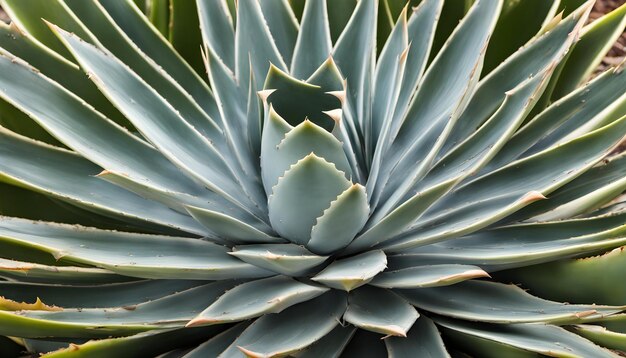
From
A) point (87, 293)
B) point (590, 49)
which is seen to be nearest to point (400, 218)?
point (87, 293)

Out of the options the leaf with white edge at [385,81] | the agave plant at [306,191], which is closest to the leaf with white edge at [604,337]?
the agave plant at [306,191]

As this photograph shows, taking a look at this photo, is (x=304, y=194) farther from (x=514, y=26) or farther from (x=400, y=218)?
(x=514, y=26)

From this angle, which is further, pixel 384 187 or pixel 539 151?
pixel 539 151

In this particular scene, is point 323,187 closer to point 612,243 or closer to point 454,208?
point 454,208

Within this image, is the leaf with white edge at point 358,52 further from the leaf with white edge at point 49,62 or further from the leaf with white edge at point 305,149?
the leaf with white edge at point 49,62

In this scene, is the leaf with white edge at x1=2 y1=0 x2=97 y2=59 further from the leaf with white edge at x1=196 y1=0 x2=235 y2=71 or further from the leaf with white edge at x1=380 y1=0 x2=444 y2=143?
the leaf with white edge at x1=380 y1=0 x2=444 y2=143

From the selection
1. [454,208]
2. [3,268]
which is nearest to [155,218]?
[3,268]
